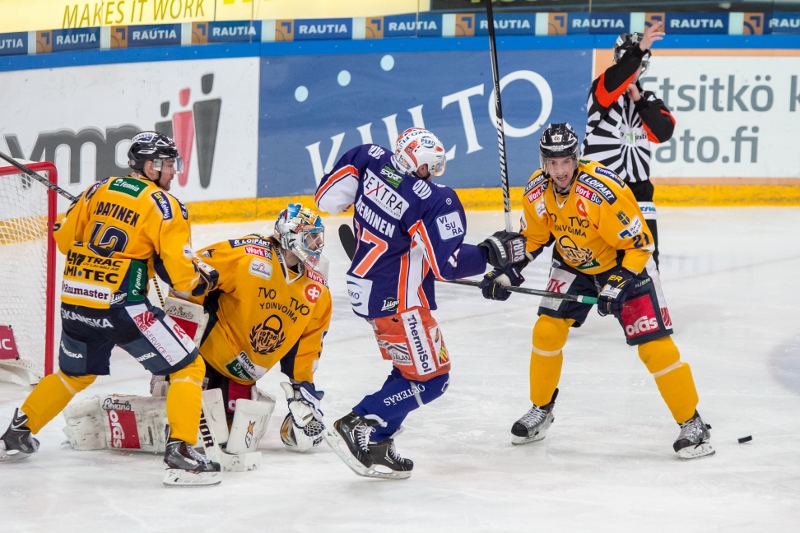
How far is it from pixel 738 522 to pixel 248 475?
63.4 inches

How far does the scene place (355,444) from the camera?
12.8 ft

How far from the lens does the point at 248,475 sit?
3904mm

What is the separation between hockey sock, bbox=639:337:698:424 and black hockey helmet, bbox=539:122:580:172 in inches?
29.7

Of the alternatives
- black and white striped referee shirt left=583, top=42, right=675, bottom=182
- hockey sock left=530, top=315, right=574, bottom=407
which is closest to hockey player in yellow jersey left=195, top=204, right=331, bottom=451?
hockey sock left=530, top=315, right=574, bottom=407

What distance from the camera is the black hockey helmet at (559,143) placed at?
4113 mm

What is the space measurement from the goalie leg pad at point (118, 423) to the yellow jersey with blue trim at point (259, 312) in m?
0.31

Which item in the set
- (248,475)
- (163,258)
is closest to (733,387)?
(248,475)

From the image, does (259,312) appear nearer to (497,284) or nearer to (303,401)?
(303,401)

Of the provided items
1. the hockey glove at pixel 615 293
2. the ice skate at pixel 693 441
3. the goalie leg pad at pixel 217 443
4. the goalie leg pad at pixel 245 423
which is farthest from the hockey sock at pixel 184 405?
the ice skate at pixel 693 441

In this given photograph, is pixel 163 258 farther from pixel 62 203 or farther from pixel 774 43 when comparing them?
pixel 774 43

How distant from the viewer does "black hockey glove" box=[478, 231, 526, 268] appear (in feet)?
13.1

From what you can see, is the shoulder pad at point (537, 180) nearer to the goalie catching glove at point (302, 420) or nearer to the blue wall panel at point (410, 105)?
the goalie catching glove at point (302, 420)

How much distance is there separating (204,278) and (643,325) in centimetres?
159

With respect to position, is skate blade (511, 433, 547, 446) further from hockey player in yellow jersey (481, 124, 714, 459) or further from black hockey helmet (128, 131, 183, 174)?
black hockey helmet (128, 131, 183, 174)
